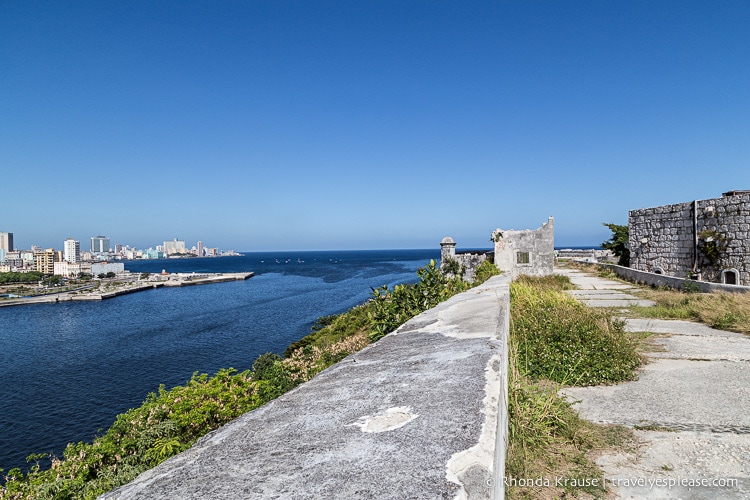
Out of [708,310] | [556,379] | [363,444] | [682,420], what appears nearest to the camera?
[363,444]

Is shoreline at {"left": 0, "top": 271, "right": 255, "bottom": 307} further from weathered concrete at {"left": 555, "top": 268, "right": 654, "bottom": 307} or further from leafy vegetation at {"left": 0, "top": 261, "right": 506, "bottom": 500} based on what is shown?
weathered concrete at {"left": 555, "top": 268, "right": 654, "bottom": 307}

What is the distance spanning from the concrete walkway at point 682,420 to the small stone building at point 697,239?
11363mm

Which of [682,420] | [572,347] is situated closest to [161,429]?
[572,347]

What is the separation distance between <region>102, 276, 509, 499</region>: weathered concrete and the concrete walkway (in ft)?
3.97

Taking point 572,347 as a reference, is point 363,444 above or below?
above

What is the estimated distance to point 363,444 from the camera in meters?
1.45

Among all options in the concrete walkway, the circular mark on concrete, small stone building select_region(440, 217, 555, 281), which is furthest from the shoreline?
the circular mark on concrete

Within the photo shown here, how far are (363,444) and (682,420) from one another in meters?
3.22

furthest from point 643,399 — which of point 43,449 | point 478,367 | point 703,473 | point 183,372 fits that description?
point 183,372

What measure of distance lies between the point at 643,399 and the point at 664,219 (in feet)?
53.8

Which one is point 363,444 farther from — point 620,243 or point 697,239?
point 620,243

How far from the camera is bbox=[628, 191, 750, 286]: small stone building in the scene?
1427 cm

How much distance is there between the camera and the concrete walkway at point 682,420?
2.45 meters

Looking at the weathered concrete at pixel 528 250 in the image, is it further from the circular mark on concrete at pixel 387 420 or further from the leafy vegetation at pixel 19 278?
the leafy vegetation at pixel 19 278
